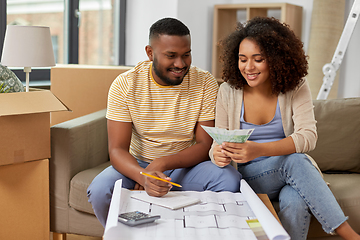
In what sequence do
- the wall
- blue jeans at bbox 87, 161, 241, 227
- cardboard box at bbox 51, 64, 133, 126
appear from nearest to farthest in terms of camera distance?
blue jeans at bbox 87, 161, 241, 227 → cardboard box at bbox 51, 64, 133, 126 → the wall

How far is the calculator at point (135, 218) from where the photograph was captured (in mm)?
1062

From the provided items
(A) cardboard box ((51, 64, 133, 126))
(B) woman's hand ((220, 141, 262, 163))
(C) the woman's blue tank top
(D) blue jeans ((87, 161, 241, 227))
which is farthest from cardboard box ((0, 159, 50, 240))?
(C) the woman's blue tank top

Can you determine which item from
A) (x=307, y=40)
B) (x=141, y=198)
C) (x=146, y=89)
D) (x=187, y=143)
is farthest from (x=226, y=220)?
(x=307, y=40)

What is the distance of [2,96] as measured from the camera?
1513mm

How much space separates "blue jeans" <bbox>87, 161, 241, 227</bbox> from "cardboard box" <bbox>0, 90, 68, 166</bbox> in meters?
0.32

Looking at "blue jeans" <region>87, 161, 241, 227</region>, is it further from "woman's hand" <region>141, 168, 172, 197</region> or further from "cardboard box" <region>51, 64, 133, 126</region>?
"cardboard box" <region>51, 64, 133, 126</region>

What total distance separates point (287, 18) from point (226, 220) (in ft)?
7.69

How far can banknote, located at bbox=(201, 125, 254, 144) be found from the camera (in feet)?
4.22

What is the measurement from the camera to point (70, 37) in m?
3.20

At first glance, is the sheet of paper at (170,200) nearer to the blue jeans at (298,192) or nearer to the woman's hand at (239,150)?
the woman's hand at (239,150)

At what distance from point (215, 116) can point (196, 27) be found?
5.99 ft

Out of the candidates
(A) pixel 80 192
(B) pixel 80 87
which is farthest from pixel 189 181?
(B) pixel 80 87

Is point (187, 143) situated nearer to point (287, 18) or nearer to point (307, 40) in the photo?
point (287, 18)

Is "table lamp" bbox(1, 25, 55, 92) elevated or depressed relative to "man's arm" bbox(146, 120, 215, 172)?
elevated
